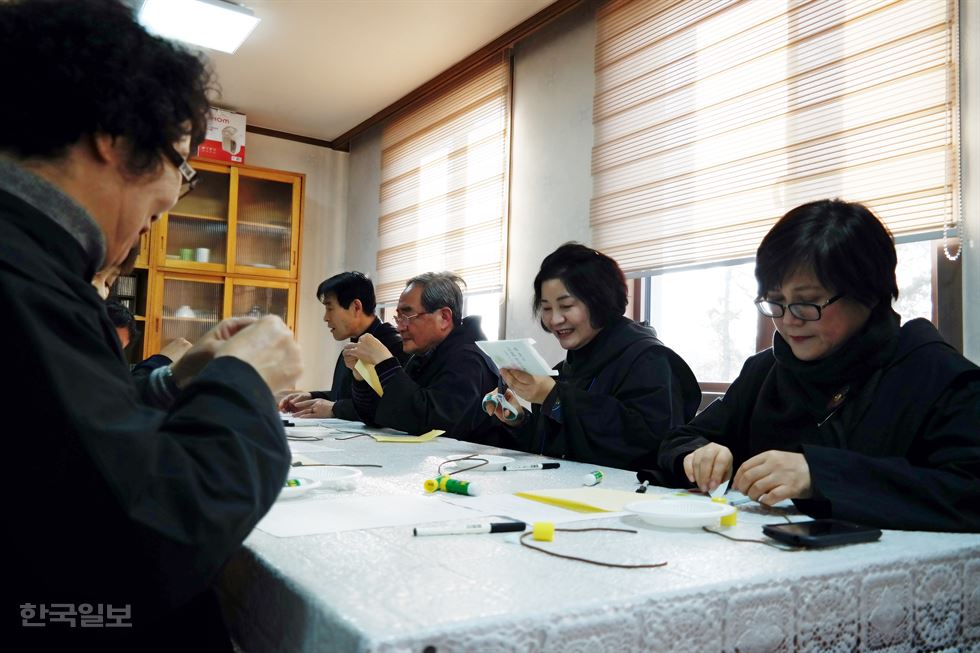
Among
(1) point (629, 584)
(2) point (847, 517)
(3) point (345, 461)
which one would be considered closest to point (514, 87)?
(3) point (345, 461)

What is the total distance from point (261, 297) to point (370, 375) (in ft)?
10.7

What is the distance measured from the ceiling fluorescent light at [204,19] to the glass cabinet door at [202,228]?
1.36 metres

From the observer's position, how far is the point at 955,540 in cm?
107

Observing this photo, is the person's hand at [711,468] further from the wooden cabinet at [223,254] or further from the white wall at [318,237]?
the white wall at [318,237]

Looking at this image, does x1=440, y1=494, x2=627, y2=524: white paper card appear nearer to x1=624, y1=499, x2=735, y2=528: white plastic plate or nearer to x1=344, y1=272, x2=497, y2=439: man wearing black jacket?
x1=624, y1=499, x2=735, y2=528: white plastic plate

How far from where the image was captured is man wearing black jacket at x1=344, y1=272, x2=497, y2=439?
2.97 m

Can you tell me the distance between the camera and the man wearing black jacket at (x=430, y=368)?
9.73 ft

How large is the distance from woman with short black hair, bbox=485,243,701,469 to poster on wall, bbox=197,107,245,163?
12.5ft

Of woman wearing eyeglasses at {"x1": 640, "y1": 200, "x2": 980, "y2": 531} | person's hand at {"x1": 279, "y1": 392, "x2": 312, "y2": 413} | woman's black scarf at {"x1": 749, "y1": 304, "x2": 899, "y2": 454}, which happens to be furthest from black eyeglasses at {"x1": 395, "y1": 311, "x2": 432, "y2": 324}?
woman's black scarf at {"x1": 749, "y1": 304, "x2": 899, "y2": 454}

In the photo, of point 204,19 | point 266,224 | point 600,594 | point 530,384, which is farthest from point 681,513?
point 266,224

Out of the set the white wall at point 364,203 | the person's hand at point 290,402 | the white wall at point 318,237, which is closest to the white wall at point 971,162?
the person's hand at point 290,402

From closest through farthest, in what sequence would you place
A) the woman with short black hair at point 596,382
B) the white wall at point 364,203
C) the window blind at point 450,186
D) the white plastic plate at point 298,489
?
1. the white plastic plate at point 298,489
2. the woman with short black hair at point 596,382
3. the window blind at point 450,186
4. the white wall at point 364,203

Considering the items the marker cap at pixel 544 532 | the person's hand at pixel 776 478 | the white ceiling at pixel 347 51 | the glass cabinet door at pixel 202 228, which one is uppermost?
the white ceiling at pixel 347 51

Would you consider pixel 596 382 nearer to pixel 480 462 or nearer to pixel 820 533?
pixel 480 462
